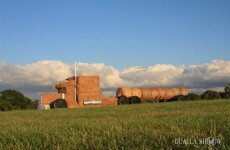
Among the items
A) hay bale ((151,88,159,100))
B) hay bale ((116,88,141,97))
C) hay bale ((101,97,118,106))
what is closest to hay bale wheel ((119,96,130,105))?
hay bale ((101,97,118,106))

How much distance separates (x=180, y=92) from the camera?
4100 centimetres

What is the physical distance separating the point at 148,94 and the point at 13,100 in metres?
17.3

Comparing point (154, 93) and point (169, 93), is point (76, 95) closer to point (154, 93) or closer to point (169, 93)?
point (154, 93)

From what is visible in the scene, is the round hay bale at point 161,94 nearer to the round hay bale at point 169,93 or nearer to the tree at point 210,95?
the round hay bale at point 169,93

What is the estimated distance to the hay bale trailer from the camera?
36000mm

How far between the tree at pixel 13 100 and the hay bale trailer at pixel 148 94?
14154 mm

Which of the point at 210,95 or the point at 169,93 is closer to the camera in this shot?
the point at 169,93

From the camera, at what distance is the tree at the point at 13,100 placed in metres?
44.1

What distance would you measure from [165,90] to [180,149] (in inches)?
1425

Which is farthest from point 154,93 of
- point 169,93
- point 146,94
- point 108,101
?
point 108,101

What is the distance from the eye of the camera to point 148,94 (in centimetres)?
3859

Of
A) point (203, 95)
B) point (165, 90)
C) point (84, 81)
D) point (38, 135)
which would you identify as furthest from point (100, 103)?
point (38, 135)

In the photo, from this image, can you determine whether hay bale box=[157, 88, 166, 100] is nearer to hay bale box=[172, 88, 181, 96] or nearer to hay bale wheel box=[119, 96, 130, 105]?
hay bale box=[172, 88, 181, 96]

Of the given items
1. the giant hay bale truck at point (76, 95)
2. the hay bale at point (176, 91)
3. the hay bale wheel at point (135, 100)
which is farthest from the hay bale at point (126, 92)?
the hay bale at point (176, 91)
